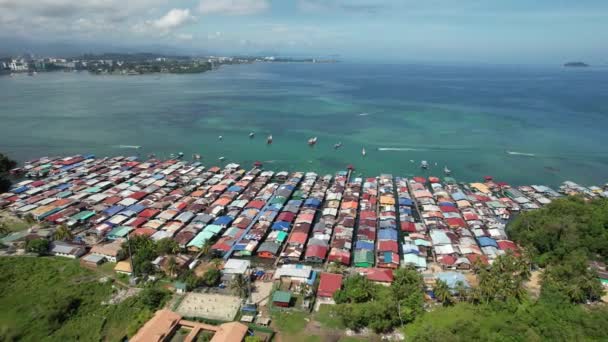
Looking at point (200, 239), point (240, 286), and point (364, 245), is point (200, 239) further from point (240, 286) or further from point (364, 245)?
point (364, 245)

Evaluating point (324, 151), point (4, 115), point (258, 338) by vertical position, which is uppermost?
point (4, 115)

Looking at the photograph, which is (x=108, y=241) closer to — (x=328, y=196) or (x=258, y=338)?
(x=258, y=338)

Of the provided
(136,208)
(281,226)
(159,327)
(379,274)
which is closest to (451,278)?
(379,274)

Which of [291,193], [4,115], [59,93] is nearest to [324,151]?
[291,193]

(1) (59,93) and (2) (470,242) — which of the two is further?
(1) (59,93)

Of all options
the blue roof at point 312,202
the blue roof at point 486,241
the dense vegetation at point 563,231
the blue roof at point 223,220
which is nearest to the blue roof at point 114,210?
the blue roof at point 223,220

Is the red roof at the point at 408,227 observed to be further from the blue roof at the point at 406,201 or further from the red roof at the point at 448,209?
the red roof at the point at 448,209

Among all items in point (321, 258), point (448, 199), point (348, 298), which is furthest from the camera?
point (448, 199)
